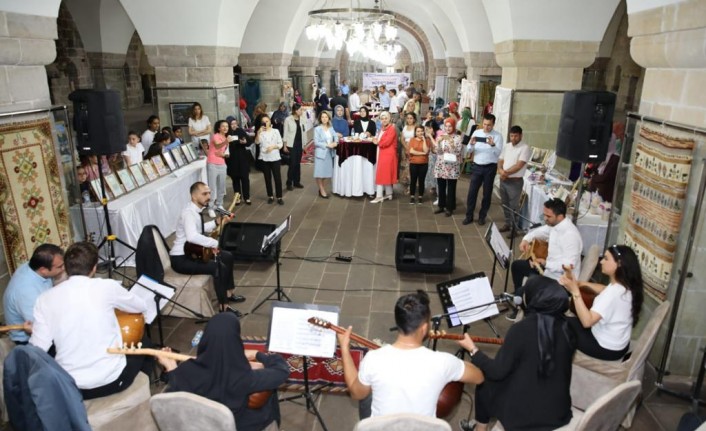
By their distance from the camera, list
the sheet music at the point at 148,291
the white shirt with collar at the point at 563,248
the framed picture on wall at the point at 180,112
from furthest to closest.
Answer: the framed picture on wall at the point at 180,112
the white shirt with collar at the point at 563,248
the sheet music at the point at 148,291

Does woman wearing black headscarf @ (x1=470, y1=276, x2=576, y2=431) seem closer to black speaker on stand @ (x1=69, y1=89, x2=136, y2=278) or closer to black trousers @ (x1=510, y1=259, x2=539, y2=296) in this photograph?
black trousers @ (x1=510, y1=259, x2=539, y2=296)

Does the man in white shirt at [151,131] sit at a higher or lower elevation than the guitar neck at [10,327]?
higher

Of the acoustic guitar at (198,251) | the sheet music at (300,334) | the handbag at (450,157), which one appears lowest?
the acoustic guitar at (198,251)

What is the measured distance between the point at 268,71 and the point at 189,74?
498cm

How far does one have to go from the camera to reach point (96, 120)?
16.8 feet

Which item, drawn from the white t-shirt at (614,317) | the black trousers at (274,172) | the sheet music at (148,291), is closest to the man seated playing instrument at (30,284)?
the sheet music at (148,291)

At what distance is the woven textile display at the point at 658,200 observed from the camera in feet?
11.8

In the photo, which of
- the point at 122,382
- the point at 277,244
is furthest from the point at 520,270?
the point at 122,382

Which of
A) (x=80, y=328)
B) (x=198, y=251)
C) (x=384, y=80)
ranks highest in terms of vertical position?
(x=384, y=80)

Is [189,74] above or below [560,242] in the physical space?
above

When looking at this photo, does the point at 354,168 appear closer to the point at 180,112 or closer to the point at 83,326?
the point at 180,112

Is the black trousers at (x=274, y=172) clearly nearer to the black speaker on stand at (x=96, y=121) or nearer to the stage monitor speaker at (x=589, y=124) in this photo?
the black speaker on stand at (x=96, y=121)

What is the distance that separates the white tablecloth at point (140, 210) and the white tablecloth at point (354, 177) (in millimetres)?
2421

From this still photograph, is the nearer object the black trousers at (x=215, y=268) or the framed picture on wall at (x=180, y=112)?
the black trousers at (x=215, y=268)
